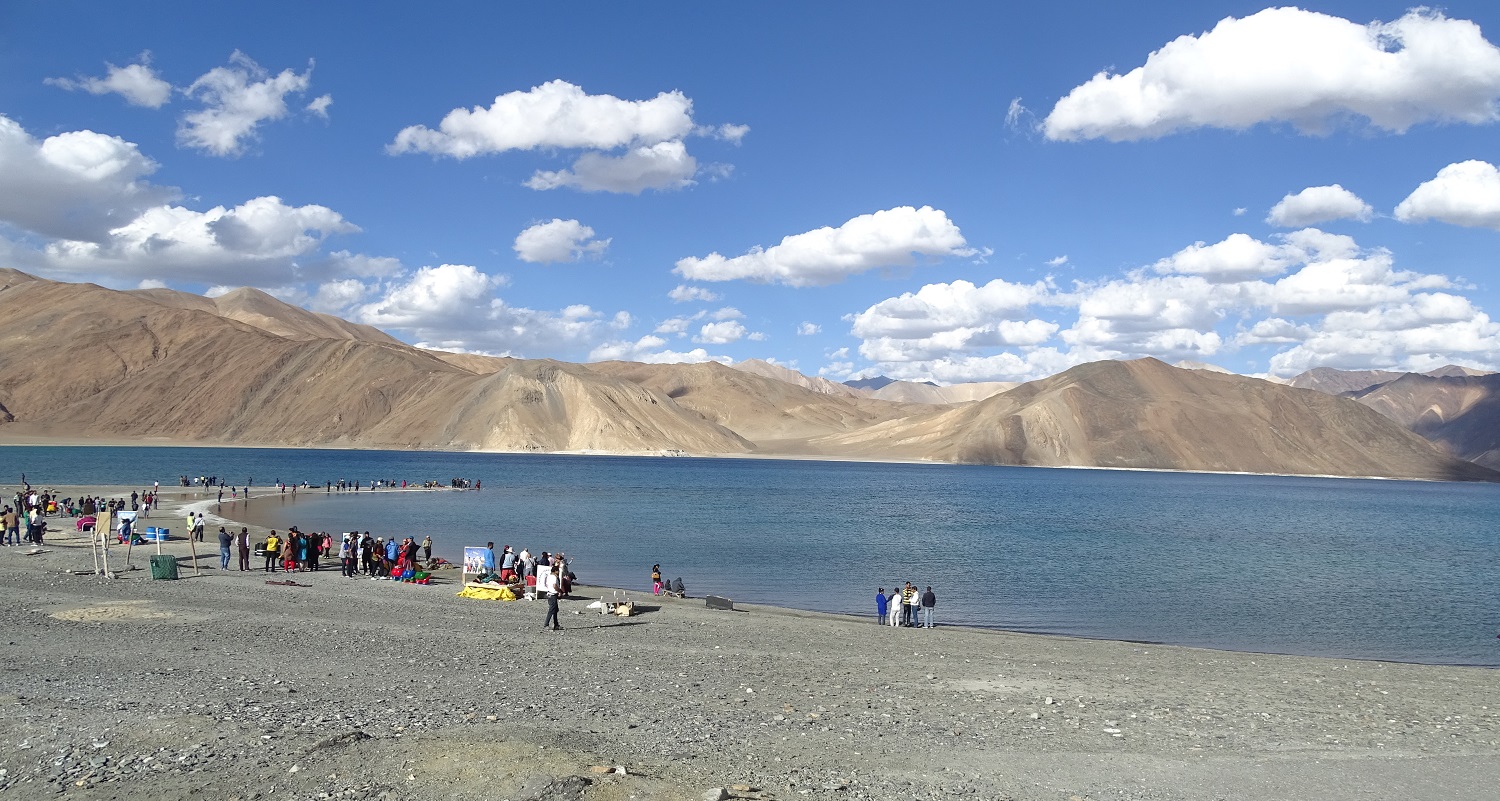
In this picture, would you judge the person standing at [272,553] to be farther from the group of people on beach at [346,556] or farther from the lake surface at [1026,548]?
the lake surface at [1026,548]

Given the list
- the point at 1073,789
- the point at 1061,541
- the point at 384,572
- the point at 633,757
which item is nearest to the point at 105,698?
the point at 633,757

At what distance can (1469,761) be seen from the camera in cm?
1445

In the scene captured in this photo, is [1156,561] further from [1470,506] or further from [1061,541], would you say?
[1470,506]

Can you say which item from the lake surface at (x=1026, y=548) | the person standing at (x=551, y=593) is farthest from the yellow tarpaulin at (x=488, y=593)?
the lake surface at (x=1026, y=548)

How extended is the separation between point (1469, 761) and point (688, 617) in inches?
683

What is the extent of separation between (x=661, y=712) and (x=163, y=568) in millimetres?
20632

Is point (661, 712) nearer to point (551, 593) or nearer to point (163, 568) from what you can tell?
point (551, 593)

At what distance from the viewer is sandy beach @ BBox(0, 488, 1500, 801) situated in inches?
445

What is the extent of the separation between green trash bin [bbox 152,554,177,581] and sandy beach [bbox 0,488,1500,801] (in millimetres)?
3789

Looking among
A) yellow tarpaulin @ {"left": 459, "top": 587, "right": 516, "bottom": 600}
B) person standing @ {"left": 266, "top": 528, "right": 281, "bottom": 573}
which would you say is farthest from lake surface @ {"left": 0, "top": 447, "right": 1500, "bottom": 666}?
person standing @ {"left": 266, "top": 528, "right": 281, "bottom": 573}

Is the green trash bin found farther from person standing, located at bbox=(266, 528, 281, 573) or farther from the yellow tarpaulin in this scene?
the yellow tarpaulin

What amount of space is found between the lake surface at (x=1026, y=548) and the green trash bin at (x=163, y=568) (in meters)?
13.8

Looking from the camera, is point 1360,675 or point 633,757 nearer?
point 633,757

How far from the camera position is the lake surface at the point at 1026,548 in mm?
32406
